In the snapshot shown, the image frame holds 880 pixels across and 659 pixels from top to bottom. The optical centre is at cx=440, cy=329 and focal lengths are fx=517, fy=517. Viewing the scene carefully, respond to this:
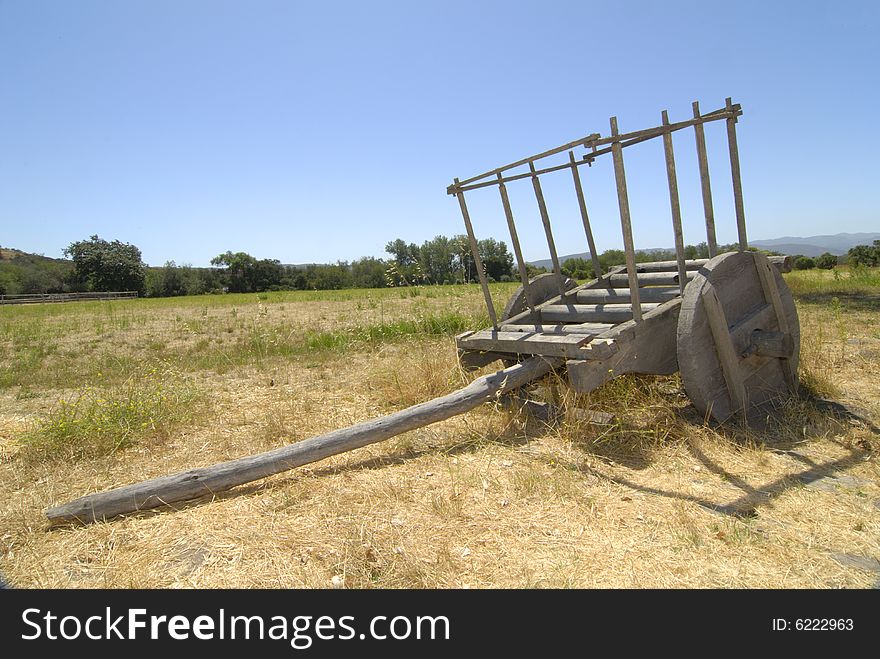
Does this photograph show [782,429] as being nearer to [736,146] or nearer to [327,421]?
[736,146]

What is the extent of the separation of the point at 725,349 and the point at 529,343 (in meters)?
1.62

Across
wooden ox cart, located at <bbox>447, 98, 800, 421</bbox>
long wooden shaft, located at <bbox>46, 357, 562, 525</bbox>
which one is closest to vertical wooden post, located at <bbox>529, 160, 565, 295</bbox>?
wooden ox cart, located at <bbox>447, 98, 800, 421</bbox>

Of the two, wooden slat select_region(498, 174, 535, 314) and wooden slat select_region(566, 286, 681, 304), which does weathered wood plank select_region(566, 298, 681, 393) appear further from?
wooden slat select_region(498, 174, 535, 314)

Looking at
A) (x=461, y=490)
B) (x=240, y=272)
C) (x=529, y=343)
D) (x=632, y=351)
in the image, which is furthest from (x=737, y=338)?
(x=240, y=272)

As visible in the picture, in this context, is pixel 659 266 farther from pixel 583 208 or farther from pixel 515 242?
pixel 515 242

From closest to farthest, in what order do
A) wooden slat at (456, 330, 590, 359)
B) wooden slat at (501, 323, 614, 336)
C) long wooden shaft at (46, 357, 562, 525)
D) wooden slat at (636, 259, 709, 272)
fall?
1. long wooden shaft at (46, 357, 562, 525)
2. wooden slat at (456, 330, 590, 359)
3. wooden slat at (501, 323, 614, 336)
4. wooden slat at (636, 259, 709, 272)

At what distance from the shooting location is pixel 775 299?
16.0 ft

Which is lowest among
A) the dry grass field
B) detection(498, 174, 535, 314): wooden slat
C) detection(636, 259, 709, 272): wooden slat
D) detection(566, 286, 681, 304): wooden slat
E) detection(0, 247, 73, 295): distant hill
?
the dry grass field

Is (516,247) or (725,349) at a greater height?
(516,247)

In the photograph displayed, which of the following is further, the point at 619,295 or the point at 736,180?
the point at 619,295

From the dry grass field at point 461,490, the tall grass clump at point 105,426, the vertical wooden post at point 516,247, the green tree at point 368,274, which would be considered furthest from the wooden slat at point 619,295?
the green tree at point 368,274

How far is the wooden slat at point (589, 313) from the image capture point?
484cm

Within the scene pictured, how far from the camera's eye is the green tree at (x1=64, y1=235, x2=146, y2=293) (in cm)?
6234
